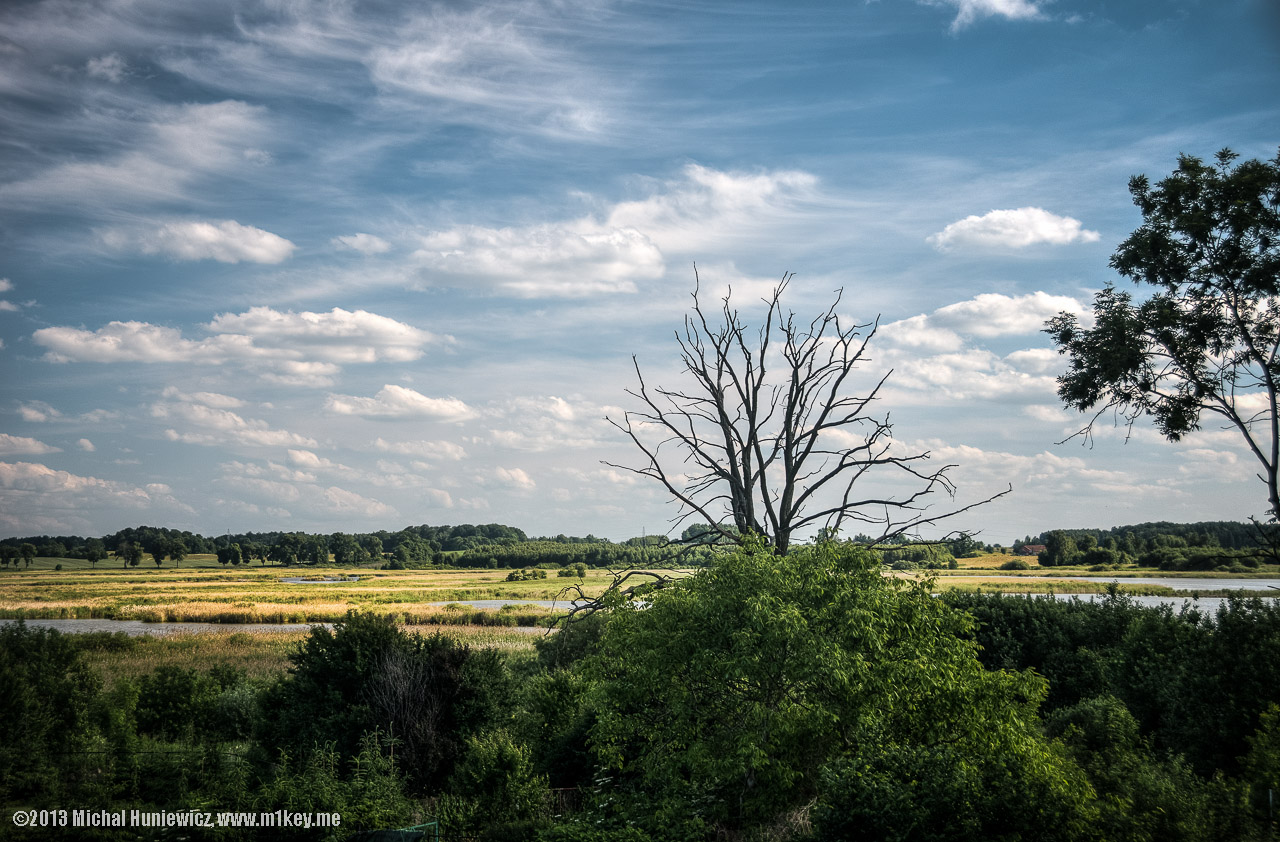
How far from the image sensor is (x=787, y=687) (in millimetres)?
11609

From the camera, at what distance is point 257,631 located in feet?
206

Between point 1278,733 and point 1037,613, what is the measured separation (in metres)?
16.7

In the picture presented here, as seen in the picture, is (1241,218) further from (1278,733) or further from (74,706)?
(74,706)

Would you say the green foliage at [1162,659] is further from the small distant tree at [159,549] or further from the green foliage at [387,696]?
the small distant tree at [159,549]

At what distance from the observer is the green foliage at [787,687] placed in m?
11.0

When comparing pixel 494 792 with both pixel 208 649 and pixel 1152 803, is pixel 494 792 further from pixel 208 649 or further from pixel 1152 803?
pixel 208 649

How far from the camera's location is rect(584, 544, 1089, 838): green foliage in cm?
1102

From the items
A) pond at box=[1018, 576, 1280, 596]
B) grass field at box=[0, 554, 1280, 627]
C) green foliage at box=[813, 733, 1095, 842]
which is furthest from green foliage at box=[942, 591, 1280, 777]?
pond at box=[1018, 576, 1280, 596]

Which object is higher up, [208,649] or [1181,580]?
[208,649]

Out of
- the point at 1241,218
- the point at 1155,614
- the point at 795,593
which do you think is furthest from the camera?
the point at 1155,614

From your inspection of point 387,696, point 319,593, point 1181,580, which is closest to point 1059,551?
point 1181,580

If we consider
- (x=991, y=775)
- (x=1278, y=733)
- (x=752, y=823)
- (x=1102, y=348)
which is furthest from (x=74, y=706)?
(x=1102, y=348)

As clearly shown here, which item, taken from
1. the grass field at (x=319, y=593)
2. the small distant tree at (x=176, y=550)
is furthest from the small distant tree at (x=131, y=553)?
the grass field at (x=319, y=593)

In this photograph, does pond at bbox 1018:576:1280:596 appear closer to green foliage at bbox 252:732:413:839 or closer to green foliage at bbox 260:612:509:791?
green foliage at bbox 260:612:509:791
